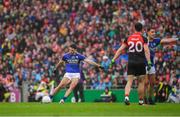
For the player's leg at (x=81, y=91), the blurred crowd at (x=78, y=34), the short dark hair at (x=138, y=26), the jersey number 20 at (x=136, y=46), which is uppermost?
the blurred crowd at (x=78, y=34)

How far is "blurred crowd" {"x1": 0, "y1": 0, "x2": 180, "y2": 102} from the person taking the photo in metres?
34.5

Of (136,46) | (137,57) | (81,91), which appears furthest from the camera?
(81,91)

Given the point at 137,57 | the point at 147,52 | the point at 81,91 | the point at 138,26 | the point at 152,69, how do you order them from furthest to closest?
the point at 81,91 → the point at 152,69 → the point at 137,57 → the point at 147,52 → the point at 138,26

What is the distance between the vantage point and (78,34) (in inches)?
1527

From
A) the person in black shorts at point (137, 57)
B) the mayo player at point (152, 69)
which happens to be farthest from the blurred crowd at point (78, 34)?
the person in black shorts at point (137, 57)

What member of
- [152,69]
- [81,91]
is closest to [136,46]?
[152,69]

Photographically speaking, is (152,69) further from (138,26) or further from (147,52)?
(138,26)

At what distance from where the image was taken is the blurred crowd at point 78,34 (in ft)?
113

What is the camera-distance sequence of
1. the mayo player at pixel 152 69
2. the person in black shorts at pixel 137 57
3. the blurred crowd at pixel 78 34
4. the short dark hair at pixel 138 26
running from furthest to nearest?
the blurred crowd at pixel 78 34 < the mayo player at pixel 152 69 < the person in black shorts at pixel 137 57 < the short dark hair at pixel 138 26

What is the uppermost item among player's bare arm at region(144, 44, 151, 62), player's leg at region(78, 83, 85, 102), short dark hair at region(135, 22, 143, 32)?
short dark hair at region(135, 22, 143, 32)

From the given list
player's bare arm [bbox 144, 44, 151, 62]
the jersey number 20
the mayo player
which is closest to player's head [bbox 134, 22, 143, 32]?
the jersey number 20

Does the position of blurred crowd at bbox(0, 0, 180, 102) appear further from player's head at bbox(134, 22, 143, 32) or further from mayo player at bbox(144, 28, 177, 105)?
player's head at bbox(134, 22, 143, 32)

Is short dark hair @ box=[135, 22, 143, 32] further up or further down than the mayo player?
further up

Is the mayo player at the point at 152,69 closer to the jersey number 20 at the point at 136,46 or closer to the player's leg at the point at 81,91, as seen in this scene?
the jersey number 20 at the point at 136,46
